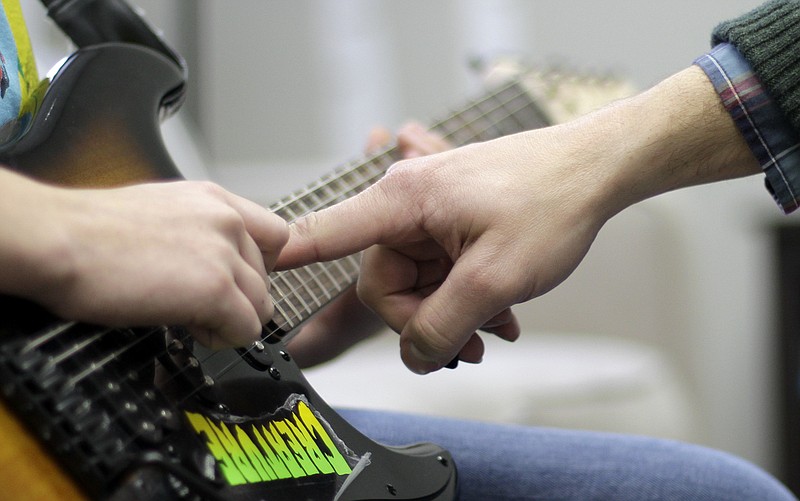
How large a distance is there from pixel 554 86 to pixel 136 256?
2.87 feet

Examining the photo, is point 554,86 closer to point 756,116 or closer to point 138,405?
point 756,116

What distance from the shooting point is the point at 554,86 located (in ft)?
3.72

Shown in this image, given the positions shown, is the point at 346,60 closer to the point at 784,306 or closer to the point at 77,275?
the point at 784,306

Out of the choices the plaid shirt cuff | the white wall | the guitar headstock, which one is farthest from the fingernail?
the white wall

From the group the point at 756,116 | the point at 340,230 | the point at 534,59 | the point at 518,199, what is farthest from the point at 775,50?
the point at 534,59

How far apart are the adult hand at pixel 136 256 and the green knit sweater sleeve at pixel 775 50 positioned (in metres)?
0.37

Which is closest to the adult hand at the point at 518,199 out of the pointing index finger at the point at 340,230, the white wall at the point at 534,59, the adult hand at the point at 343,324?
the pointing index finger at the point at 340,230

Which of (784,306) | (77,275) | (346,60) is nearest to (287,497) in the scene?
(77,275)

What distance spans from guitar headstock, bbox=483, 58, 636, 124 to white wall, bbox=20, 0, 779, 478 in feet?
1.98

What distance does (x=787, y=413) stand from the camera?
6.21 feet

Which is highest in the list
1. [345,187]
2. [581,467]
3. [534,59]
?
[345,187]

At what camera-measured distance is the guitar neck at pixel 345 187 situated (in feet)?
1.87

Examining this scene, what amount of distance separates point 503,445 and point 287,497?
1.05ft

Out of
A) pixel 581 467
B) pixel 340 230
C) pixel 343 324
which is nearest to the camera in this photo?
pixel 340 230
